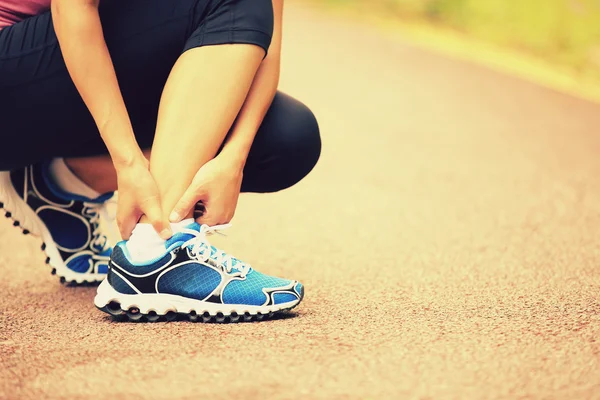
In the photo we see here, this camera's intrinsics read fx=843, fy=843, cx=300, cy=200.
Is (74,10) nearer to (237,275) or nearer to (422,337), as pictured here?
(237,275)

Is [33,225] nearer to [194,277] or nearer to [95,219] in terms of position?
[95,219]

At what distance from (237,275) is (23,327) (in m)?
0.47

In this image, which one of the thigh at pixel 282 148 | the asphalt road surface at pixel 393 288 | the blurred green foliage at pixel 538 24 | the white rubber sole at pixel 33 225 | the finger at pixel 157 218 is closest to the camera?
the asphalt road surface at pixel 393 288

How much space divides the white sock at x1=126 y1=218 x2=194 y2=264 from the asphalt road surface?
14 centimetres

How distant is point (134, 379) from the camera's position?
4.59ft

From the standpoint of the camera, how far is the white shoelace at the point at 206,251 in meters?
1.67

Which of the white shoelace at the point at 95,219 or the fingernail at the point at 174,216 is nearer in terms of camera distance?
the fingernail at the point at 174,216

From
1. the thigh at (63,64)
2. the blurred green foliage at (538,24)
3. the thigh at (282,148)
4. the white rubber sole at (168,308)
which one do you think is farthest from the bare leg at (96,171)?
the blurred green foliage at (538,24)

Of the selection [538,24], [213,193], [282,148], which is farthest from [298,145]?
[538,24]

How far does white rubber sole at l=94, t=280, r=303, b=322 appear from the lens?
5.53 ft

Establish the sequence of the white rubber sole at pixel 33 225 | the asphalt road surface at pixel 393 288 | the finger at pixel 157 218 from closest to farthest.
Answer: the asphalt road surface at pixel 393 288 < the finger at pixel 157 218 < the white rubber sole at pixel 33 225

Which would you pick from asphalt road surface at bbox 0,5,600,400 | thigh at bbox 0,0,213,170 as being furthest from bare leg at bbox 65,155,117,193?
asphalt road surface at bbox 0,5,600,400

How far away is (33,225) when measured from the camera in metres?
2.06

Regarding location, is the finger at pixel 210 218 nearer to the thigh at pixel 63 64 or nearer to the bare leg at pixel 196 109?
the bare leg at pixel 196 109
